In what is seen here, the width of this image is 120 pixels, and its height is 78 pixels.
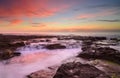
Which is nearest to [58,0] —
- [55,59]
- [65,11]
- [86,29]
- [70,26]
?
[65,11]

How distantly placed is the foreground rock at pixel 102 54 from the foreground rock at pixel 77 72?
18 centimetres

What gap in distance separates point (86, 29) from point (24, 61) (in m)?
0.86

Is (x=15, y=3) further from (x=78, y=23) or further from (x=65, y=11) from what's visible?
(x=78, y=23)

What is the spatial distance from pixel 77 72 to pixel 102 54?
43cm

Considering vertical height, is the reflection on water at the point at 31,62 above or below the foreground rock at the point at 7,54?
below

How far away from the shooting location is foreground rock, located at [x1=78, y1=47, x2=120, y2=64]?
2.11 m

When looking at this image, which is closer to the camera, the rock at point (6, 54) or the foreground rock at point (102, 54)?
the rock at point (6, 54)

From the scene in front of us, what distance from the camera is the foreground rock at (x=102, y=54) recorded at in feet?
6.91

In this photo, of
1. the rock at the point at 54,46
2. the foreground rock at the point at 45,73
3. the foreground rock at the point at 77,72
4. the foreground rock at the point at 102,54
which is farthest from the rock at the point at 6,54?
the foreground rock at the point at 102,54

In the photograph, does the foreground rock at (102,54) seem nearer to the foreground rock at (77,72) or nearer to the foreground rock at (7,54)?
the foreground rock at (77,72)

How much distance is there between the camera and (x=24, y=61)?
191cm

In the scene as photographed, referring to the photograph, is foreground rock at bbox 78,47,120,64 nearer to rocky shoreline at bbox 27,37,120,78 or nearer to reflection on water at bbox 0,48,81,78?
rocky shoreline at bbox 27,37,120,78

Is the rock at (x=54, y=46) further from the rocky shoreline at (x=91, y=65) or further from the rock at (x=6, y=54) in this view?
the rock at (x=6, y=54)

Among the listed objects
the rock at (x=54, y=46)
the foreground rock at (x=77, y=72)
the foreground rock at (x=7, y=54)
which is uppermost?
the rock at (x=54, y=46)
